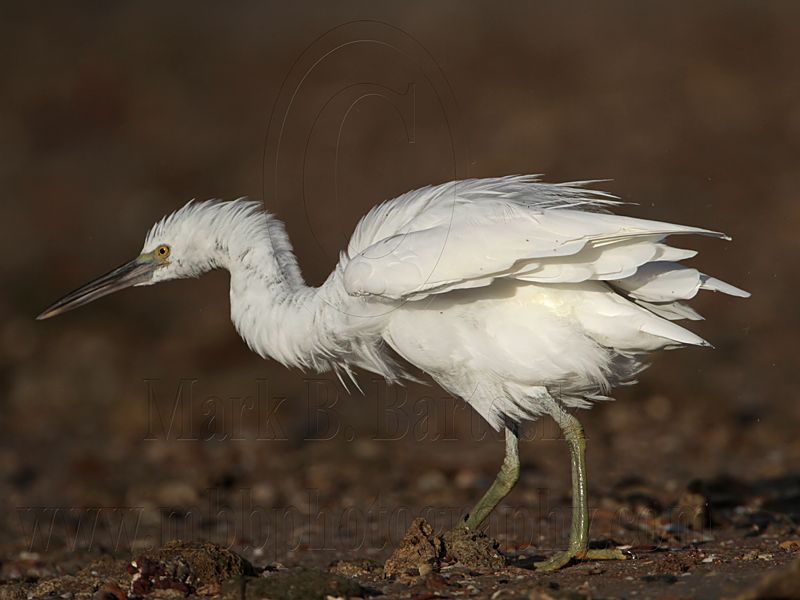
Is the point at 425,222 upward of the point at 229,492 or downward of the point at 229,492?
upward

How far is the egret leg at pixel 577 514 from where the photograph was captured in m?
6.89

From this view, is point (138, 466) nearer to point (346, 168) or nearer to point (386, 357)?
point (386, 357)

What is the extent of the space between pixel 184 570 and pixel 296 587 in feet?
2.71

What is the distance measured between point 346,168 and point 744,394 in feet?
38.2

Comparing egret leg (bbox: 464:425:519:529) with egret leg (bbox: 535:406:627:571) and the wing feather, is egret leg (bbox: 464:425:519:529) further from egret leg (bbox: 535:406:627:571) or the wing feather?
the wing feather

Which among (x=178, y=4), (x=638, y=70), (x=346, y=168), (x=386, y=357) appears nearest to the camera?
(x=386, y=357)

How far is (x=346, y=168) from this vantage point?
23.3 m

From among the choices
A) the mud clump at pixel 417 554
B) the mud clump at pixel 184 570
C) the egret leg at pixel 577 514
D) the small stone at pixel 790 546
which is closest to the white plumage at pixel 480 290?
the egret leg at pixel 577 514

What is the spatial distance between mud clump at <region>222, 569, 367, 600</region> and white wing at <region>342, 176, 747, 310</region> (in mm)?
1700

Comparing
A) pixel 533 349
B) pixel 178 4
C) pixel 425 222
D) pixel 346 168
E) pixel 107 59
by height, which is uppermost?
pixel 178 4

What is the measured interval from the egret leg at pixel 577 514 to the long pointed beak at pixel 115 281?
121 inches

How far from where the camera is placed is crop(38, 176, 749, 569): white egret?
657cm

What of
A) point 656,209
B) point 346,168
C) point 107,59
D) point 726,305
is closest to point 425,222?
point 726,305

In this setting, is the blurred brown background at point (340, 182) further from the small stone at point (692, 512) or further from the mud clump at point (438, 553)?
the mud clump at point (438, 553)
